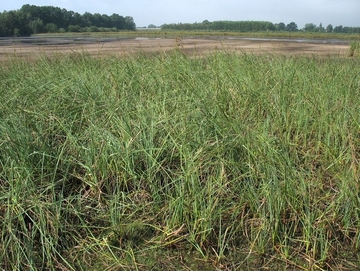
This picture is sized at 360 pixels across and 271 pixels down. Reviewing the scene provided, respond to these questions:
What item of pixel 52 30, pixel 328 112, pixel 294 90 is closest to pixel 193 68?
pixel 294 90

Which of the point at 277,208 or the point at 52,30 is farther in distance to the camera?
the point at 52,30

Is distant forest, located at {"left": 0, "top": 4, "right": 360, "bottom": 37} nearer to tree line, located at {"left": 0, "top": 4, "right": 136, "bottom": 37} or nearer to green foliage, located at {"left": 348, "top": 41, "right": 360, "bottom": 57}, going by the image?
tree line, located at {"left": 0, "top": 4, "right": 136, "bottom": 37}

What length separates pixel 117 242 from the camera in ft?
6.57

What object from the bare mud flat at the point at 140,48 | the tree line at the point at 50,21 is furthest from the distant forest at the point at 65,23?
the bare mud flat at the point at 140,48

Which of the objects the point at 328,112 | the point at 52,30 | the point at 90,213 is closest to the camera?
the point at 90,213

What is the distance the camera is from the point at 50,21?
4412 centimetres

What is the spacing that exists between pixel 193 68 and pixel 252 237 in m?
2.91

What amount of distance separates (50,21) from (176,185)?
156 feet

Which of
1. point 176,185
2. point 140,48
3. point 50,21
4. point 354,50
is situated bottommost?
point 176,185

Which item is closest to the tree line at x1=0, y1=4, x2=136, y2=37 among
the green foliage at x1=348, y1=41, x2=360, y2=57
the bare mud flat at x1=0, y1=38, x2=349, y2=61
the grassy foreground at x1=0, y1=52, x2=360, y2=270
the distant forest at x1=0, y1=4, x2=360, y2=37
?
the distant forest at x1=0, y1=4, x2=360, y2=37

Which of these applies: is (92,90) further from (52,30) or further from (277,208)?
(52,30)

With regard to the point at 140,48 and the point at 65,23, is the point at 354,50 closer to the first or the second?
the point at 140,48

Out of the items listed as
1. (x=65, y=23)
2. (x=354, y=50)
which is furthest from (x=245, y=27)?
(x=354, y=50)

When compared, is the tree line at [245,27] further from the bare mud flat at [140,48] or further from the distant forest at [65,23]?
the bare mud flat at [140,48]
